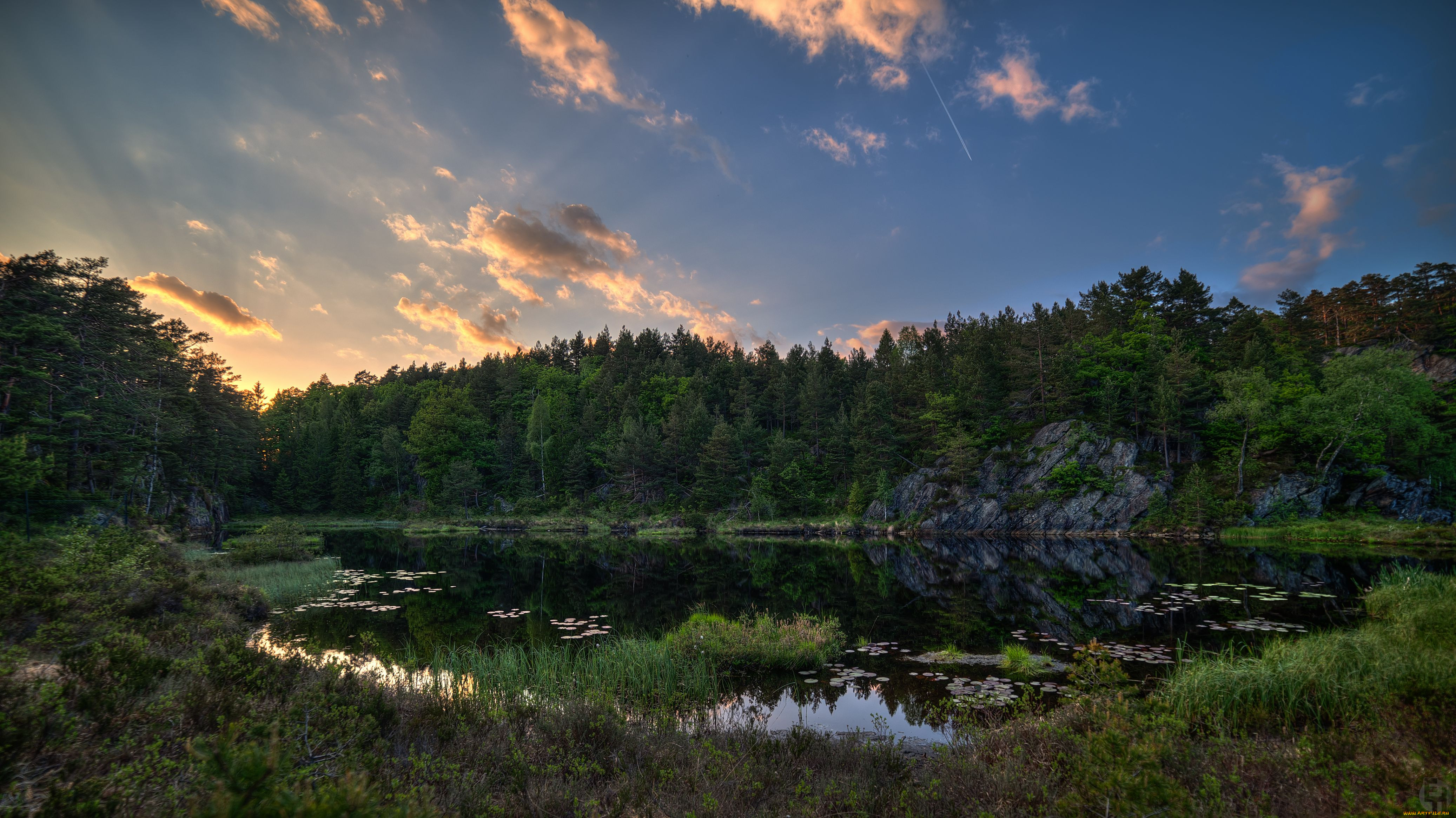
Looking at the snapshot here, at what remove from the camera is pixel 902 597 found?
21.7m

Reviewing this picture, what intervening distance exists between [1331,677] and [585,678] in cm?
1164

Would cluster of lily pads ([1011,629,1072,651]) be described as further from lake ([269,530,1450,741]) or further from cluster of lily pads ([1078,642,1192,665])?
cluster of lily pads ([1078,642,1192,665])

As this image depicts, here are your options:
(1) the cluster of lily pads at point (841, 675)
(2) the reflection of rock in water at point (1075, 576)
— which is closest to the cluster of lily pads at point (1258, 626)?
(2) the reflection of rock in water at point (1075, 576)

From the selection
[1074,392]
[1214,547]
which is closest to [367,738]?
[1214,547]

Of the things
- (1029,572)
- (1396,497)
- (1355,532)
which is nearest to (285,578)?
(1029,572)

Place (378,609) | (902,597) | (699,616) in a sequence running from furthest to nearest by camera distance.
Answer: (902,597)
(378,609)
(699,616)

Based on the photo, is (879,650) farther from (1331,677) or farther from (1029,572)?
(1029,572)

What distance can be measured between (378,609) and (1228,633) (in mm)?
25649

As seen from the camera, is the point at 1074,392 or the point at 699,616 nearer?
the point at 699,616

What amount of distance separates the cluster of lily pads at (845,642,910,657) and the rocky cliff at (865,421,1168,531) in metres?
42.6

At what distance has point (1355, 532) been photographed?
35.5 m

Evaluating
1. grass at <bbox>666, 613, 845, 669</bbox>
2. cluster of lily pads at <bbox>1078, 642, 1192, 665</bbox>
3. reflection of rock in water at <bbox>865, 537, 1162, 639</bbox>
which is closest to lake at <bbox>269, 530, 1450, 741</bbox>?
cluster of lily pads at <bbox>1078, 642, 1192, 665</bbox>

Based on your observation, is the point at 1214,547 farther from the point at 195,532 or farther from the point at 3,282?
the point at 195,532

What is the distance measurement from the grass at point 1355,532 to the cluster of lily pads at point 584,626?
45.3 m
